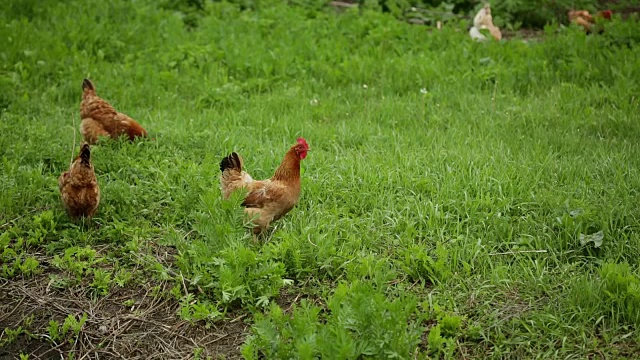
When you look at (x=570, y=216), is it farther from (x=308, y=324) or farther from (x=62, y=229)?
(x=62, y=229)

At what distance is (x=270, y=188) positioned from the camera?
5605mm

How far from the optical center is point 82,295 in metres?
5.21

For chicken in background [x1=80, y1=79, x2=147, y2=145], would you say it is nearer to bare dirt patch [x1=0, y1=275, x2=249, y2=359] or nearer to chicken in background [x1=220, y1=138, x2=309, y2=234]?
chicken in background [x1=220, y1=138, x2=309, y2=234]

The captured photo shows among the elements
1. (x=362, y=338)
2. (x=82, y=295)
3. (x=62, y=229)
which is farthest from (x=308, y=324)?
(x=62, y=229)

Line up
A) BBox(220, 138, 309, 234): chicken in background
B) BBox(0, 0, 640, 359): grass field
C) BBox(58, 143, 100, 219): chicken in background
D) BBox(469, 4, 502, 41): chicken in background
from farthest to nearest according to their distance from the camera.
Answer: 1. BBox(469, 4, 502, 41): chicken in background
2. BBox(58, 143, 100, 219): chicken in background
3. BBox(220, 138, 309, 234): chicken in background
4. BBox(0, 0, 640, 359): grass field

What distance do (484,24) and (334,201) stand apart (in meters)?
5.69

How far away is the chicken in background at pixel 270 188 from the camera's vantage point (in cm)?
558

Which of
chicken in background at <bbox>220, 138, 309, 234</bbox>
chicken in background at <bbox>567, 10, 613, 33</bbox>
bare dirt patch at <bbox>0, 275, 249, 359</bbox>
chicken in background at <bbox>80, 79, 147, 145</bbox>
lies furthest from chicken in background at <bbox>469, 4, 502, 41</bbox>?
bare dirt patch at <bbox>0, 275, 249, 359</bbox>

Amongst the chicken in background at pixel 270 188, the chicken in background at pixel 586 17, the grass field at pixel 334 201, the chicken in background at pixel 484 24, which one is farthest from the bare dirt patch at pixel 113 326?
the chicken in background at pixel 586 17

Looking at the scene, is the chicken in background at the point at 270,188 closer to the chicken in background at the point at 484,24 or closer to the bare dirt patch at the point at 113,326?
the bare dirt patch at the point at 113,326

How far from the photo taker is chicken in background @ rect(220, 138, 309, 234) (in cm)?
558

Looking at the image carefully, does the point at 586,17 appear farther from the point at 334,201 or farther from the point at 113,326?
the point at 113,326

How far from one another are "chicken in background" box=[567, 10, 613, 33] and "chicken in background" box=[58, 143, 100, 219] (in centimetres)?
781

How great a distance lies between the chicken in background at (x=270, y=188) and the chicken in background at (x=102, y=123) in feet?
6.33
